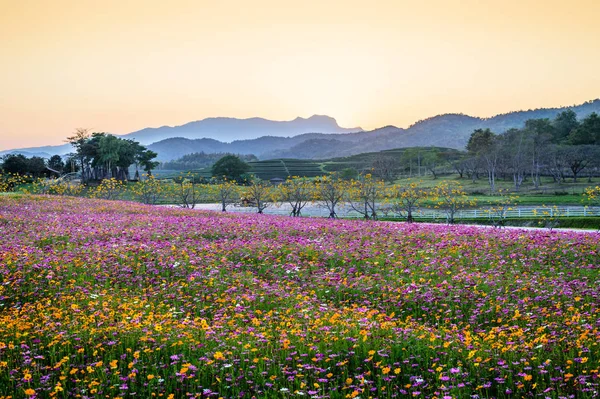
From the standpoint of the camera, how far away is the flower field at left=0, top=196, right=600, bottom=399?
273 inches

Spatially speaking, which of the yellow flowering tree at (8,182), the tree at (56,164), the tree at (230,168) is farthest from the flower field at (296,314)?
the tree at (230,168)

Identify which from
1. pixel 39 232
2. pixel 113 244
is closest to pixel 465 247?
pixel 113 244

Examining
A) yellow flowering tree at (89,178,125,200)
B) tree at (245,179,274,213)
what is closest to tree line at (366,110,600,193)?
tree at (245,179,274,213)

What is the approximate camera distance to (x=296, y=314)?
10.0 meters

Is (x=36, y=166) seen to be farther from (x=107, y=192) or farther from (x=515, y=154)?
(x=515, y=154)

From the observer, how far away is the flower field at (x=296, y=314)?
694 cm

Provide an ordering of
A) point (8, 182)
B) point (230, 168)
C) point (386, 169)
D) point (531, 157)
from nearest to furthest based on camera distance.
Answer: point (8, 182)
point (531, 157)
point (230, 168)
point (386, 169)

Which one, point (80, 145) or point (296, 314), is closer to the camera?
point (296, 314)

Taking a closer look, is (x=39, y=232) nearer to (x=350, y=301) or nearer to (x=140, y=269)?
(x=140, y=269)

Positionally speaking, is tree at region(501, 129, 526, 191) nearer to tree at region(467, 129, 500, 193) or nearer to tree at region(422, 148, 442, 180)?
tree at region(467, 129, 500, 193)

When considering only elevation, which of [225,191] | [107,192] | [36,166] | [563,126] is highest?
[563,126]

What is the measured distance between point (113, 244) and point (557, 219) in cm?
4029

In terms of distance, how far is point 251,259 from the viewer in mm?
16266

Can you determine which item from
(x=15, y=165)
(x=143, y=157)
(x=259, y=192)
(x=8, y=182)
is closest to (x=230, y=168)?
(x=143, y=157)
